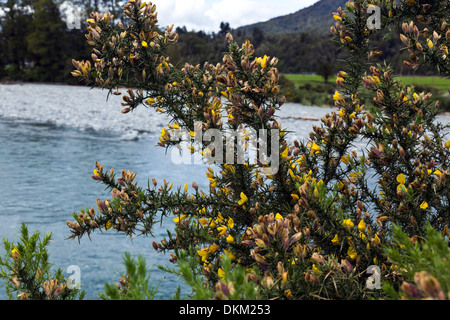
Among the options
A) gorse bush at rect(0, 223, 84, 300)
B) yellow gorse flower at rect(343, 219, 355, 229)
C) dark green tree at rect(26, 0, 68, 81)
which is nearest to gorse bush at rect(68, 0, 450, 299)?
yellow gorse flower at rect(343, 219, 355, 229)

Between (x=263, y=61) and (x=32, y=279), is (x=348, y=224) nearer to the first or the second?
(x=263, y=61)

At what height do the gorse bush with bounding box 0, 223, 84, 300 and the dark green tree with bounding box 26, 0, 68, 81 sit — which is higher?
the dark green tree with bounding box 26, 0, 68, 81

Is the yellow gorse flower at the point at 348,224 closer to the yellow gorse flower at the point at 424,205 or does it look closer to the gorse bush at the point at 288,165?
the gorse bush at the point at 288,165

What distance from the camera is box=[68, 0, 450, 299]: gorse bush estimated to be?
2.05 m

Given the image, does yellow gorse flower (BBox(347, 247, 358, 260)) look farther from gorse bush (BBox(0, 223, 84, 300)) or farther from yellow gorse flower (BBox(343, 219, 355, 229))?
gorse bush (BBox(0, 223, 84, 300))

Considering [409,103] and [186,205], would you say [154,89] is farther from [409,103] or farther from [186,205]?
[409,103]

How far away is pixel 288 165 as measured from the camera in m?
2.49

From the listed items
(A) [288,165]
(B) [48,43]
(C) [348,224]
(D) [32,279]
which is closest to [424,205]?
(C) [348,224]

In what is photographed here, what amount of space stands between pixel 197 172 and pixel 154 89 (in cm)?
751

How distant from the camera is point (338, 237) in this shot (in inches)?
83.5

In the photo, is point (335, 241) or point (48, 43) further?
point (48, 43)

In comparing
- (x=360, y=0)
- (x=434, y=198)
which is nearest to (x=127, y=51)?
(x=360, y=0)

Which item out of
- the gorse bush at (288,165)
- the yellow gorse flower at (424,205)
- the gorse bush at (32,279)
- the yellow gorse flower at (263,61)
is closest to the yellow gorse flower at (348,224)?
the gorse bush at (288,165)

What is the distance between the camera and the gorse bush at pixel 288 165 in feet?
6.74
